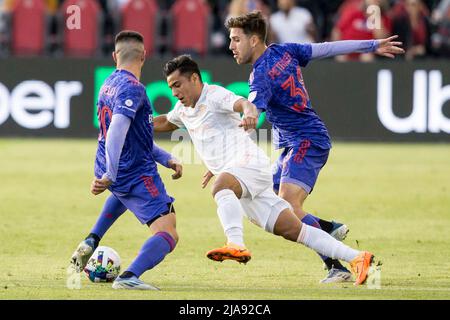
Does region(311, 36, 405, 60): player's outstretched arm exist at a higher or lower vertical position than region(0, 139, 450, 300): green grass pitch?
higher

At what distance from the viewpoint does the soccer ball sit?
9555mm

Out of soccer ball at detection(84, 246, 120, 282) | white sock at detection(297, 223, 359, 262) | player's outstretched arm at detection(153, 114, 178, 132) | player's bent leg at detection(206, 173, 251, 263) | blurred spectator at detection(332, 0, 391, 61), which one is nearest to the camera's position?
player's bent leg at detection(206, 173, 251, 263)

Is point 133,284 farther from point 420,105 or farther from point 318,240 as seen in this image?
point 420,105

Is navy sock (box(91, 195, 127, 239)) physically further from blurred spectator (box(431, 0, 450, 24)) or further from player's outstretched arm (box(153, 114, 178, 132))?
blurred spectator (box(431, 0, 450, 24))

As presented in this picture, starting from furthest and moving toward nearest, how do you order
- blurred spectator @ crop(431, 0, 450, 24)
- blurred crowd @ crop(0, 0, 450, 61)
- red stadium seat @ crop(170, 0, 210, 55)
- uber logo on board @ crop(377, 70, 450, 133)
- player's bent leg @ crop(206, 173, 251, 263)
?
blurred spectator @ crop(431, 0, 450, 24) < red stadium seat @ crop(170, 0, 210, 55) < blurred crowd @ crop(0, 0, 450, 61) < uber logo on board @ crop(377, 70, 450, 133) < player's bent leg @ crop(206, 173, 251, 263)

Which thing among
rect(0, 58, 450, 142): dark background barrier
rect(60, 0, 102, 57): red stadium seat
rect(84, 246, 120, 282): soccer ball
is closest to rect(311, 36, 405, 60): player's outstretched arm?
rect(84, 246, 120, 282): soccer ball

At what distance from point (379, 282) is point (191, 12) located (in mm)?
14451

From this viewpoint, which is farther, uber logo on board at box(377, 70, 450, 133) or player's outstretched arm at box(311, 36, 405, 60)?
uber logo on board at box(377, 70, 450, 133)

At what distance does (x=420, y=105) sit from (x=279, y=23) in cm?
289

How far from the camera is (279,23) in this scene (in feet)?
72.4

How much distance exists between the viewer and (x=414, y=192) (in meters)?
16.4

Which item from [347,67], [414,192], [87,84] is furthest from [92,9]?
[414,192]

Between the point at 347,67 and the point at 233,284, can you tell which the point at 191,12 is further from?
the point at 233,284

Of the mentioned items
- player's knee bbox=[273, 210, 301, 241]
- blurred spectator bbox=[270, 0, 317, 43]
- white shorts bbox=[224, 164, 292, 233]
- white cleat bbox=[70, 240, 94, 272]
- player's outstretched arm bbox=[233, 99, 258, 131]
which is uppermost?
blurred spectator bbox=[270, 0, 317, 43]
